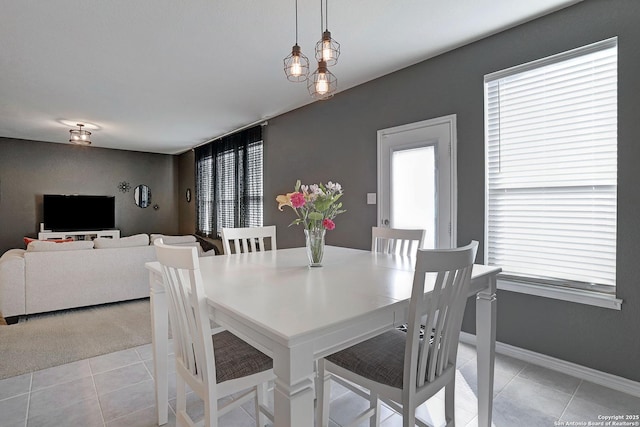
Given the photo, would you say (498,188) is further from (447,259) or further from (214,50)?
(214,50)

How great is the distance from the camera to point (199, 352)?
1.20 metres

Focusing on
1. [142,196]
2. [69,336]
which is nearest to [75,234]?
[142,196]

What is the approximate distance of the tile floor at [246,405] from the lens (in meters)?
1.78

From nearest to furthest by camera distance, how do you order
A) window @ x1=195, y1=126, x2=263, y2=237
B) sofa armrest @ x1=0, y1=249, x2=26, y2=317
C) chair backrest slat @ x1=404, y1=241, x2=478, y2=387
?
1. chair backrest slat @ x1=404, y1=241, x2=478, y2=387
2. sofa armrest @ x1=0, y1=249, x2=26, y2=317
3. window @ x1=195, y1=126, x2=263, y2=237

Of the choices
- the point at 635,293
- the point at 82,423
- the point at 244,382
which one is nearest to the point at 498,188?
the point at 635,293

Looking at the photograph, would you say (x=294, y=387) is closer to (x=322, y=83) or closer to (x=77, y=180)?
(x=322, y=83)

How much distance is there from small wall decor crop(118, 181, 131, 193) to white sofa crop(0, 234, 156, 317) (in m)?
3.91

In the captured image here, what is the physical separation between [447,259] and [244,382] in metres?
0.91

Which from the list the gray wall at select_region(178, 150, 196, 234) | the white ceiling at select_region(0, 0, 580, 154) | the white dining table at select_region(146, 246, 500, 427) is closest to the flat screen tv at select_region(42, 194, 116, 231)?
the gray wall at select_region(178, 150, 196, 234)

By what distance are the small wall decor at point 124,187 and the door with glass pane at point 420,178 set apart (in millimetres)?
6394

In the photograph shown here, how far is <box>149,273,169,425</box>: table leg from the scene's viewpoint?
1.73m

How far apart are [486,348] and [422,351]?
0.63m

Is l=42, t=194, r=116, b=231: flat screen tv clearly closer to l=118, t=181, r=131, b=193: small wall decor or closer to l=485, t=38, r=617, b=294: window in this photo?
l=118, t=181, r=131, b=193: small wall decor

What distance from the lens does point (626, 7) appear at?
6.65ft
